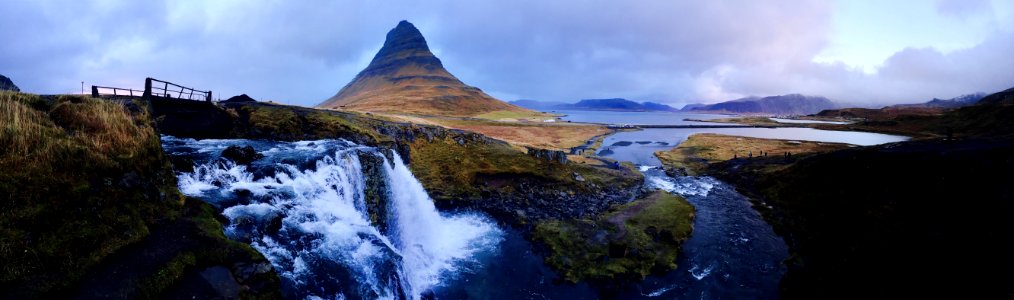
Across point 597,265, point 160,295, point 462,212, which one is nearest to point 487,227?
point 462,212

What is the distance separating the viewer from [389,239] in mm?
27828

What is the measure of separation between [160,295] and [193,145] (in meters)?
25.2

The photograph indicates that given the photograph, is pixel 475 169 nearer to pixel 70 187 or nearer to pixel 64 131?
pixel 64 131

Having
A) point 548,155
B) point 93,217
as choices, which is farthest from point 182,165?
point 548,155

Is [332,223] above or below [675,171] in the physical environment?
above

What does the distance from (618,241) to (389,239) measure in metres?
16.6

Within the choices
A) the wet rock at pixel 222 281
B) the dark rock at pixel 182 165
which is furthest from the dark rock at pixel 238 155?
the wet rock at pixel 222 281

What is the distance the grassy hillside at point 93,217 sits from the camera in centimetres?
1084

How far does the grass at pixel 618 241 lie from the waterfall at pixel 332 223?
5.40m

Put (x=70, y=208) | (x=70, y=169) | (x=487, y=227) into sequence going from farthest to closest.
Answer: (x=487, y=227)
(x=70, y=169)
(x=70, y=208)

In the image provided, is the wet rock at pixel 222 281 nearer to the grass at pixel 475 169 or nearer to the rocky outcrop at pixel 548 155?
the grass at pixel 475 169

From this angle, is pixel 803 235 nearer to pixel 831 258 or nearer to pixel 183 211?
pixel 831 258

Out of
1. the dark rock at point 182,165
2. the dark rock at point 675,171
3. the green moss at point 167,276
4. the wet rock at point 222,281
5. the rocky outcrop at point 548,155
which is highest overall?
the dark rock at point 182,165

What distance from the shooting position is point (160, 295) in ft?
37.2
